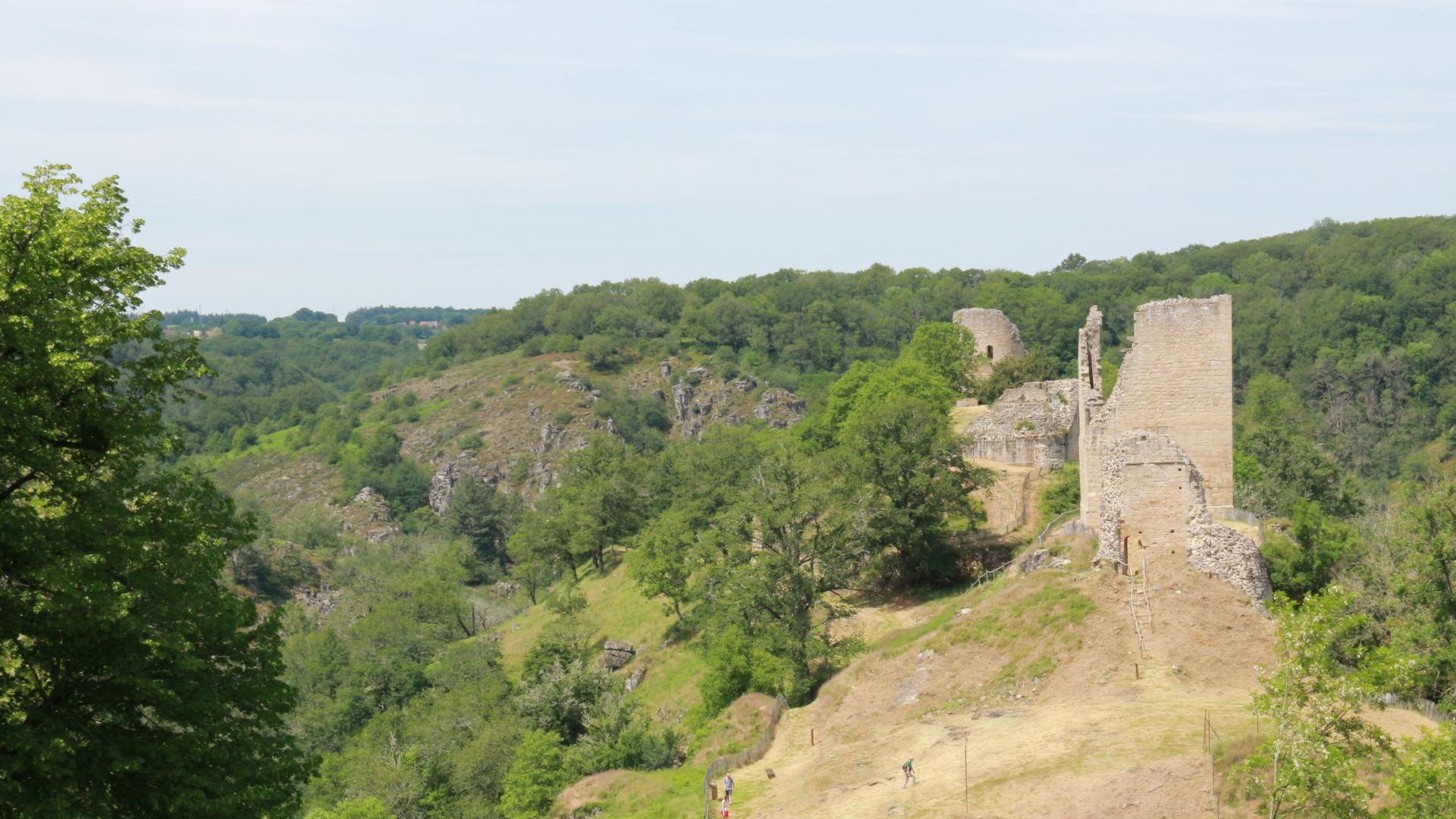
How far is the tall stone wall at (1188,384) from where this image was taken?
1275 inches

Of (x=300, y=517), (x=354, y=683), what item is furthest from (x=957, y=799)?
(x=300, y=517)

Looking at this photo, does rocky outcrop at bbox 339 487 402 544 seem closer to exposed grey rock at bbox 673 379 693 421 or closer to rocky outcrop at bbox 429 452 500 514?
A: rocky outcrop at bbox 429 452 500 514

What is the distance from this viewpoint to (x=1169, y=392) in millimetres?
32625

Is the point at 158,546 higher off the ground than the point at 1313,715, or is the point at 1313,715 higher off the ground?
the point at 158,546

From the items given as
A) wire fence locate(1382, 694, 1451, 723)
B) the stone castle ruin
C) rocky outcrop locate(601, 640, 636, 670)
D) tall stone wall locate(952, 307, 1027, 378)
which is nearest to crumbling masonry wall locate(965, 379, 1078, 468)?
the stone castle ruin

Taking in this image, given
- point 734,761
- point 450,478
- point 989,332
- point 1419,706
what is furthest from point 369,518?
point 1419,706

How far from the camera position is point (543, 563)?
65000 mm

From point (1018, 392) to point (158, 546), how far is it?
3675cm

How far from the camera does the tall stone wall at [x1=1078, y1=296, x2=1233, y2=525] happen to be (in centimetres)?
3238

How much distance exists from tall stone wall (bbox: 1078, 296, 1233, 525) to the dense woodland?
2625mm

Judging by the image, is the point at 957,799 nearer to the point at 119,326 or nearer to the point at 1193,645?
the point at 1193,645

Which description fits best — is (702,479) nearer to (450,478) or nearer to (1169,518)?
(1169,518)

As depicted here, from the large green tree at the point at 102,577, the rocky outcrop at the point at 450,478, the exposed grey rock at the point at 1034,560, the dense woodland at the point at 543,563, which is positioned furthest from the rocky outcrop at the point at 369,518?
the large green tree at the point at 102,577

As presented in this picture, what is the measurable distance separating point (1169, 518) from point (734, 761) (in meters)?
11.5
